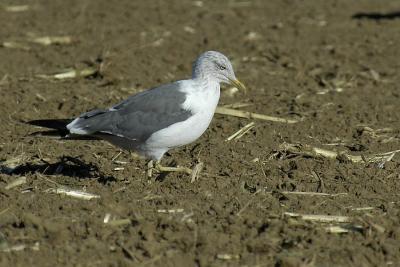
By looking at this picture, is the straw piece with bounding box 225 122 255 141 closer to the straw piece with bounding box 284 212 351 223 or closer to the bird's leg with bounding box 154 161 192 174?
the bird's leg with bounding box 154 161 192 174

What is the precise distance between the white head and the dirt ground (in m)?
0.86

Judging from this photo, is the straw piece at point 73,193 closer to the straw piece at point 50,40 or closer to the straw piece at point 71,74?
the straw piece at point 71,74

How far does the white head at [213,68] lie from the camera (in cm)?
838

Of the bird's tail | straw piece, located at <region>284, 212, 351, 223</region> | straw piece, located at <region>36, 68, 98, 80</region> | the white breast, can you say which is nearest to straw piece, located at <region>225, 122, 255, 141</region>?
the white breast

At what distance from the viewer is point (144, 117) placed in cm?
806

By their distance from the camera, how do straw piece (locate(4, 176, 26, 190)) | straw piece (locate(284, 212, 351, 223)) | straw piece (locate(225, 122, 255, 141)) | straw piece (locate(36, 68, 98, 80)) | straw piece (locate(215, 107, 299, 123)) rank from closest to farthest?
straw piece (locate(284, 212, 351, 223)) → straw piece (locate(4, 176, 26, 190)) → straw piece (locate(225, 122, 255, 141)) → straw piece (locate(215, 107, 299, 123)) → straw piece (locate(36, 68, 98, 80))

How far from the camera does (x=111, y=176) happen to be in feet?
27.4

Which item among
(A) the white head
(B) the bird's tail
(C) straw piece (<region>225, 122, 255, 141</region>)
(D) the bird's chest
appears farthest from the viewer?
(C) straw piece (<region>225, 122, 255, 141</region>)

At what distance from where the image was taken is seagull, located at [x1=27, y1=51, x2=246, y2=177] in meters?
7.95

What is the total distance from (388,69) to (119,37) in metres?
4.47

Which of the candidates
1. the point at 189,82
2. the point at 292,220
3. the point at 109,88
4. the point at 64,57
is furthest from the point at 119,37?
the point at 292,220

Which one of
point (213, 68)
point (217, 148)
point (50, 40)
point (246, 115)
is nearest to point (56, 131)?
point (213, 68)

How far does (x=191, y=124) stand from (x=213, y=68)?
0.80 m

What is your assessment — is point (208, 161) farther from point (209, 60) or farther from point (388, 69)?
point (388, 69)
